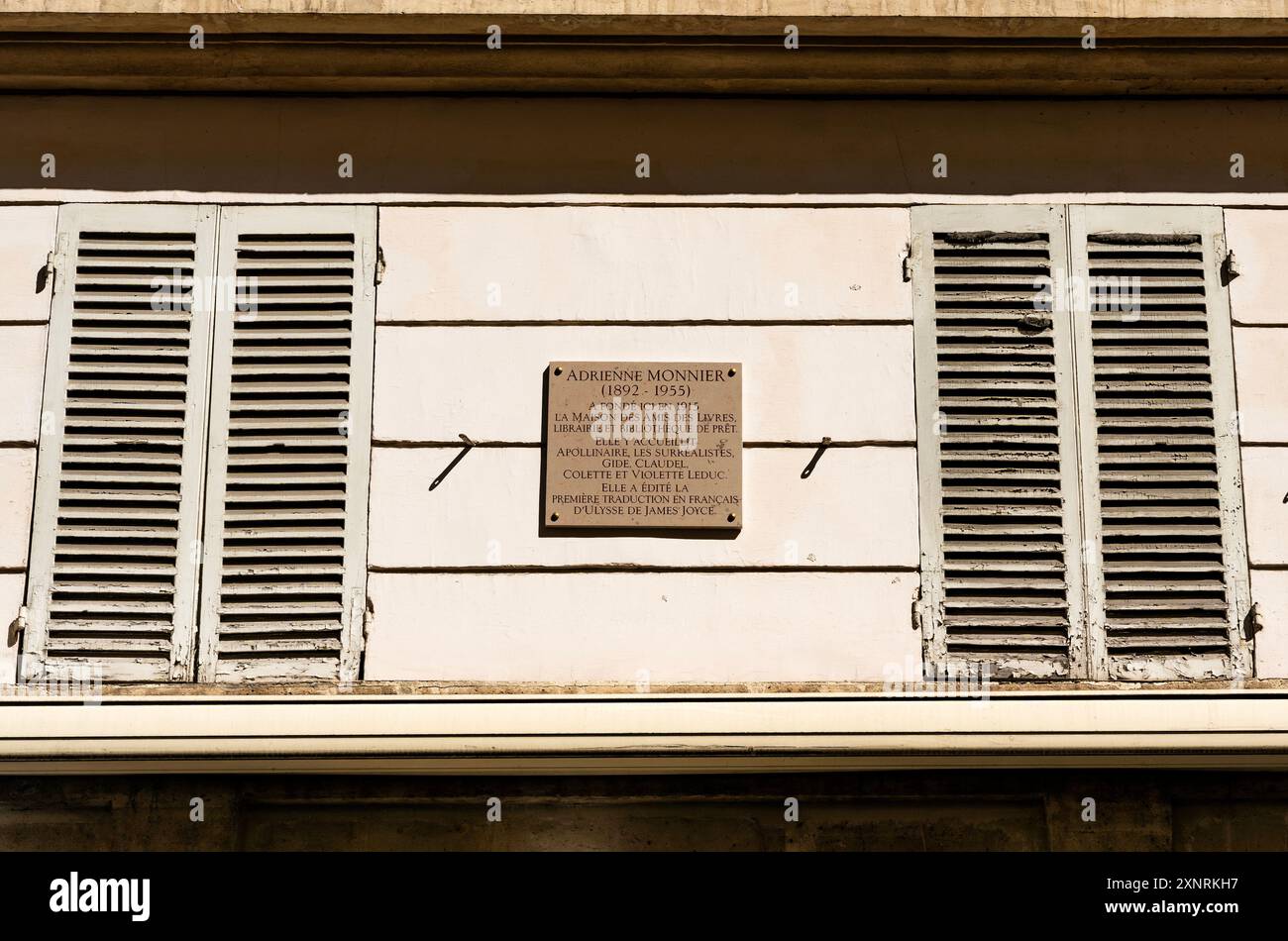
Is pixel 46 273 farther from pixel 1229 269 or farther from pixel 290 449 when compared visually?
pixel 1229 269

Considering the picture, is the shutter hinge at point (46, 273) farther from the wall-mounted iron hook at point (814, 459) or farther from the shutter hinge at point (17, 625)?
the wall-mounted iron hook at point (814, 459)

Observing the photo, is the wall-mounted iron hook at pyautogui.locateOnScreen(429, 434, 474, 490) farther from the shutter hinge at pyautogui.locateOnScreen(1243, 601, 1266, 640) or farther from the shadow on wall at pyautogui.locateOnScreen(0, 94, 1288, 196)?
the shutter hinge at pyautogui.locateOnScreen(1243, 601, 1266, 640)

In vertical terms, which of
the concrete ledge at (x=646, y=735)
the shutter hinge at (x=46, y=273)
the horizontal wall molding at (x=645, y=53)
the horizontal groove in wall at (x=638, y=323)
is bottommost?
the concrete ledge at (x=646, y=735)

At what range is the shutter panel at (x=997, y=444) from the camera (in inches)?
265

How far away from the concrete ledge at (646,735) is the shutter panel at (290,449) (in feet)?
1.18

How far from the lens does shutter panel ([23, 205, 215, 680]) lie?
669 cm

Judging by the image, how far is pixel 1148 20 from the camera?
274 inches

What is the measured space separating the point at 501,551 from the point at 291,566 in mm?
863

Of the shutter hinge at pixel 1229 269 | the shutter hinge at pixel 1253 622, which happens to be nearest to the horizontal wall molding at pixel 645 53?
the shutter hinge at pixel 1229 269

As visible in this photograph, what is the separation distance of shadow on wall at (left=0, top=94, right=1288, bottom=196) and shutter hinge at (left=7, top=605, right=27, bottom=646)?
73.3 inches

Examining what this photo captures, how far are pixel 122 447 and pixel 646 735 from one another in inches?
98.2

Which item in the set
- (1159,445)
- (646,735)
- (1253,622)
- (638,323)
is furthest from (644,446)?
(1253,622)

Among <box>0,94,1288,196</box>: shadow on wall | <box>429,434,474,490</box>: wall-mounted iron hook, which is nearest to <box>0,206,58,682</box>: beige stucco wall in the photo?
<box>0,94,1288,196</box>: shadow on wall
